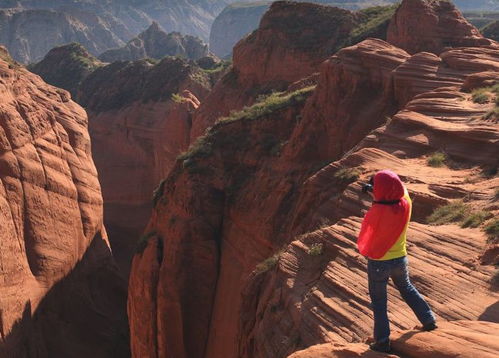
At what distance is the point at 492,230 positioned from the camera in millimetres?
8961

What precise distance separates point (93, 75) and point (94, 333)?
4015cm

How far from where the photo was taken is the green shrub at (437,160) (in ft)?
40.9

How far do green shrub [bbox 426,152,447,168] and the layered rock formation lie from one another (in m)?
0.16

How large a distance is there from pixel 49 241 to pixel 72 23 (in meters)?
114

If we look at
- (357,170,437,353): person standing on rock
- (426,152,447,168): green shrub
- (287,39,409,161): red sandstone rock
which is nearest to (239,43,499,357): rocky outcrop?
(426,152,447,168): green shrub

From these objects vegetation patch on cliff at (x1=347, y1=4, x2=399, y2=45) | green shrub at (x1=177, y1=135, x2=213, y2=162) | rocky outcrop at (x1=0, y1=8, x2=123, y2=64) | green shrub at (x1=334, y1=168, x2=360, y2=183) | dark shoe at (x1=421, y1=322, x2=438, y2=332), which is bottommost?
rocky outcrop at (x1=0, y1=8, x2=123, y2=64)

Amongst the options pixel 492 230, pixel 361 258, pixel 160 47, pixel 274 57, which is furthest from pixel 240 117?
pixel 160 47

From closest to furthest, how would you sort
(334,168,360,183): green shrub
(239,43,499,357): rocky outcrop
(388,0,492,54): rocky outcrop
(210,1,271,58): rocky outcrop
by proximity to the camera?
(239,43,499,357): rocky outcrop, (334,168,360,183): green shrub, (388,0,492,54): rocky outcrop, (210,1,271,58): rocky outcrop

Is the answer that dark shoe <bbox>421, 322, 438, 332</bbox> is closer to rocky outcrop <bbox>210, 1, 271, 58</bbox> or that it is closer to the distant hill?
the distant hill

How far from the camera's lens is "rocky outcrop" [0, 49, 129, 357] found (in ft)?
69.8

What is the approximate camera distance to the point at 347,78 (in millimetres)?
18234

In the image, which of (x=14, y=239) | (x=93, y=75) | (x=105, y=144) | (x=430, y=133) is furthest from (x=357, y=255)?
(x=93, y=75)

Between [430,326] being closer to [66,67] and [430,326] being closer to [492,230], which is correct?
[492,230]

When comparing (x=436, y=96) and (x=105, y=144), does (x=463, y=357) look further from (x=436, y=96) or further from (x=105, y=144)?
(x=105, y=144)
